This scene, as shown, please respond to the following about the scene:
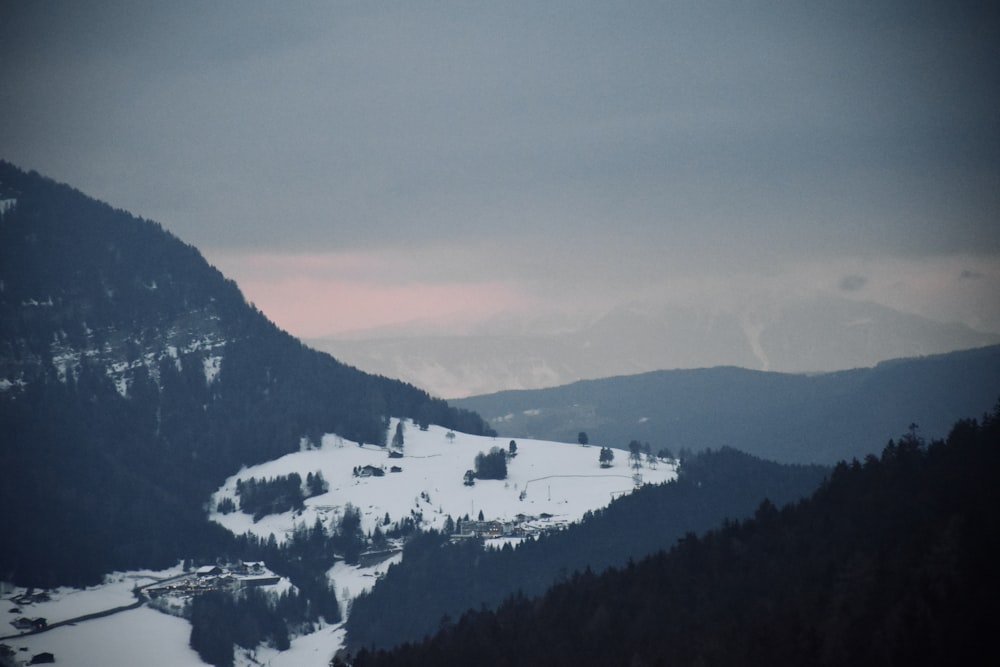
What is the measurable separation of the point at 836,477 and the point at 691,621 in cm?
3224

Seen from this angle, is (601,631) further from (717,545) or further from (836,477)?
(836,477)

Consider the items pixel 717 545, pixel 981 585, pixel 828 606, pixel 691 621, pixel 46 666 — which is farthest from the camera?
pixel 46 666

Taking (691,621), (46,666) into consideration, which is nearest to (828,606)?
(691,621)

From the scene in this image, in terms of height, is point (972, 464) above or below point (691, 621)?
above

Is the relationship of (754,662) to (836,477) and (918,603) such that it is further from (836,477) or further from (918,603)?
(836,477)

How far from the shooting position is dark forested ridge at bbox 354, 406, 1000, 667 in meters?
123

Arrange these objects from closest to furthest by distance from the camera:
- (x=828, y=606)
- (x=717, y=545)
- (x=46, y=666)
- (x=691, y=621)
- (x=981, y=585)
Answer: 1. (x=981, y=585)
2. (x=828, y=606)
3. (x=691, y=621)
4. (x=717, y=545)
5. (x=46, y=666)

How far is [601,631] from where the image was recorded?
160625mm

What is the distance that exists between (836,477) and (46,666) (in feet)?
324

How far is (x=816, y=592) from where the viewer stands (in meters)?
142

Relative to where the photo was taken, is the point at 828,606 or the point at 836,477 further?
the point at 836,477

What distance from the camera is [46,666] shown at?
194500 mm

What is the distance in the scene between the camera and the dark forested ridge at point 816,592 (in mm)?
122750

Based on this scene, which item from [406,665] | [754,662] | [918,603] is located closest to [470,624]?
[406,665]
